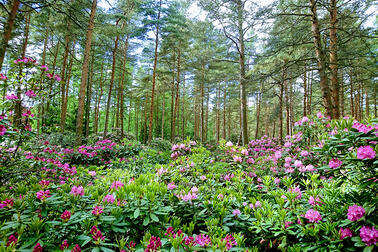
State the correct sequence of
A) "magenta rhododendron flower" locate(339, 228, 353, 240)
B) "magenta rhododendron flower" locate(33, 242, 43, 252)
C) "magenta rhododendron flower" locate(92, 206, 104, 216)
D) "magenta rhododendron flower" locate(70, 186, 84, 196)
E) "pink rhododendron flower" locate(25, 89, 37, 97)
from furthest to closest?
"pink rhododendron flower" locate(25, 89, 37, 97) → "magenta rhododendron flower" locate(70, 186, 84, 196) → "magenta rhododendron flower" locate(92, 206, 104, 216) → "magenta rhododendron flower" locate(339, 228, 353, 240) → "magenta rhododendron flower" locate(33, 242, 43, 252)

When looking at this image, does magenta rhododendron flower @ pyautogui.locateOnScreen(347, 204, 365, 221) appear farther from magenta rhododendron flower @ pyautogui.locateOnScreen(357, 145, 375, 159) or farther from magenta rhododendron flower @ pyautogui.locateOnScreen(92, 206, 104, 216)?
magenta rhododendron flower @ pyautogui.locateOnScreen(92, 206, 104, 216)

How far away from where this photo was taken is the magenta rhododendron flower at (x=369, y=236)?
3.81ft

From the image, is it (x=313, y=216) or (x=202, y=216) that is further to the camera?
(x=202, y=216)

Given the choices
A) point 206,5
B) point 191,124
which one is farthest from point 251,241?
point 191,124

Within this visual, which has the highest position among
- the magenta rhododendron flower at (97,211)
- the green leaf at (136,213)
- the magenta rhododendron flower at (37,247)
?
the magenta rhododendron flower at (97,211)

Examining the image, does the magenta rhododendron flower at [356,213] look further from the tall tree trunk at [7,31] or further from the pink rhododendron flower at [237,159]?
the tall tree trunk at [7,31]

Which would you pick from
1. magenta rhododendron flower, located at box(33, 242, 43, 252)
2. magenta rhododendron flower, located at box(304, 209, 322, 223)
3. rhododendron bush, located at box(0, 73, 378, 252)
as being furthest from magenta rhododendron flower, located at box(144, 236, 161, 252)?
magenta rhododendron flower, located at box(304, 209, 322, 223)

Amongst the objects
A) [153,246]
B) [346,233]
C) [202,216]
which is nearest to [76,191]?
[153,246]

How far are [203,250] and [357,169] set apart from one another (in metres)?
1.45

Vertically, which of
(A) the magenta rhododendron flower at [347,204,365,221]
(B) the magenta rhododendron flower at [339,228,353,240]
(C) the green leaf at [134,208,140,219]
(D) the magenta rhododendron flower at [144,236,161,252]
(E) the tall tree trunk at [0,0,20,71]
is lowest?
(D) the magenta rhododendron flower at [144,236,161,252]

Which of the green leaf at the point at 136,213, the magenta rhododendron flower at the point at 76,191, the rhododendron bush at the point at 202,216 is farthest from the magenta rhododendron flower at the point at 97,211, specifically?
the magenta rhododendron flower at the point at 76,191

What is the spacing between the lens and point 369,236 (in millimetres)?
1175

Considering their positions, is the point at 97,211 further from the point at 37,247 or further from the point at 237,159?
the point at 237,159

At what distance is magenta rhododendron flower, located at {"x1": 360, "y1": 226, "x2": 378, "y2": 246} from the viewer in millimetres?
1162
